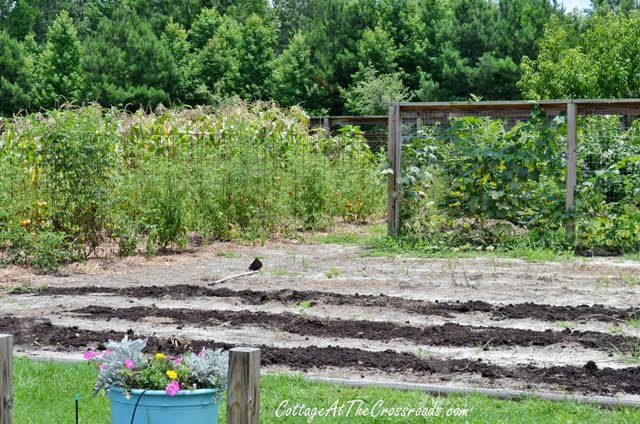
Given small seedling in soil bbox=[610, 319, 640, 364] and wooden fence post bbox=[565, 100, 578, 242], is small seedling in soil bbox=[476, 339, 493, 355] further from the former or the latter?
wooden fence post bbox=[565, 100, 578, 242]

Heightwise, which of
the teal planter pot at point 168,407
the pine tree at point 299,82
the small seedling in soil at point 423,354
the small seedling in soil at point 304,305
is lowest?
the small seedling in soil at point 423,354

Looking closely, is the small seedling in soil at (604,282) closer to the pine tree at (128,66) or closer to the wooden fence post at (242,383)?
the wooden fence post at (242,383)

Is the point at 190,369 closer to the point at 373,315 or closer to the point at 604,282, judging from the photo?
the point at 373,315

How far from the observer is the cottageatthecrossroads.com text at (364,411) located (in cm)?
488

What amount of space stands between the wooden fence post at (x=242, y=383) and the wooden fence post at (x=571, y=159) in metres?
9.61

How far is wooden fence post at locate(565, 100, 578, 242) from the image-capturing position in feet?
41.1

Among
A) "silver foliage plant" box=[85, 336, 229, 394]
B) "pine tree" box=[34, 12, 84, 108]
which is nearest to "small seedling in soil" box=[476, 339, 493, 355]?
"silver foliage plant" box=[85, 336, 229, 394]

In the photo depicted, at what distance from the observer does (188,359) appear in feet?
13.0

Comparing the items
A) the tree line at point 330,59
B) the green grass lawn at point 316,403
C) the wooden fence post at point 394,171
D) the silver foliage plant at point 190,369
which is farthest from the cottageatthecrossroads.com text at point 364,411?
the tree line at point 330,59

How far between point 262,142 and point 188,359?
12355mm

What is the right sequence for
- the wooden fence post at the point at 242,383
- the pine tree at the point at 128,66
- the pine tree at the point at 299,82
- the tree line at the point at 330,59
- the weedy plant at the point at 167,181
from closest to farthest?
the wooden fence post at the point at 242,383, the weedy plant at the point at 167,181, the tree line at the point at 330,59, the pine tree at the point at 128,66, the pine tree at the point at 299,82

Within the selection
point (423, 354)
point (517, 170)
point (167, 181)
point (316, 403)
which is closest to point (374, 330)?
point (423, 354)

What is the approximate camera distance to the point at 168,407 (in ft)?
12.2

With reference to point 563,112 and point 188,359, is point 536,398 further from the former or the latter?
point 563,112
